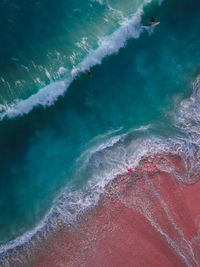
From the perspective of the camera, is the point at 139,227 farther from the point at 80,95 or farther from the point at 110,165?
the point at 80,95

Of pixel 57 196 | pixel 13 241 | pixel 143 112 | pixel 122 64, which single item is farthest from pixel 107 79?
pixel 13 241

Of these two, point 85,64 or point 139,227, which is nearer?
point 139,227

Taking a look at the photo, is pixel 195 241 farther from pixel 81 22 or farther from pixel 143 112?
pixel 81 22

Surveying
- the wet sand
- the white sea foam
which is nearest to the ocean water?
the white sea foam

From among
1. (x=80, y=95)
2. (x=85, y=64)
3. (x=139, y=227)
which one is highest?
(x=85, y=64)

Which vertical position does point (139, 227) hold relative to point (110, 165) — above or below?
below

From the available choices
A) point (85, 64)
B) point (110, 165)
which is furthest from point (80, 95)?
point (110, 165)

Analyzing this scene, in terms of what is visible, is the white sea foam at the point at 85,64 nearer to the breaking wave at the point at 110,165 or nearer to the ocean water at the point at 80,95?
the ocean water at the point at 80,95
